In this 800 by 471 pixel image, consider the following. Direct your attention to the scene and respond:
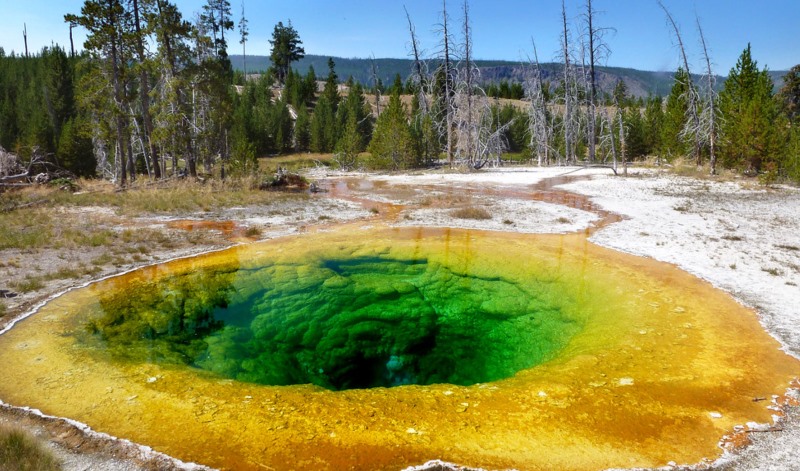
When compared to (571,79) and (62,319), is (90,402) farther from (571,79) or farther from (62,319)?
(571,79)

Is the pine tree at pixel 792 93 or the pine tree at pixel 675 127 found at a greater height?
the pine tree at pixel 792 93

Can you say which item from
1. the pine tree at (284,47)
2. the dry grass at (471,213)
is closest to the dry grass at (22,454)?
the dry grass at (471,213)

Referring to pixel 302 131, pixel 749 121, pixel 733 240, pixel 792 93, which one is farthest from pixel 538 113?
pixel 733 240

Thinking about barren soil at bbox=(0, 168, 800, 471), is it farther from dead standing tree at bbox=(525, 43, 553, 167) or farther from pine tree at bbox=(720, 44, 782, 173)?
dead standing tree at bbox=(525, 43, 553, 167)

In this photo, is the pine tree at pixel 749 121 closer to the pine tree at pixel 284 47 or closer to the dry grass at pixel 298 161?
the dry grass at pixel 298 161

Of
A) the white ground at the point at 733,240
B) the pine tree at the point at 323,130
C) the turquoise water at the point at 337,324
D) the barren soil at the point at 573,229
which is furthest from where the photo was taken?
the pine tree at the point at 323,130

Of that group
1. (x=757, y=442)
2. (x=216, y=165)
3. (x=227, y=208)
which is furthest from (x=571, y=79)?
(x=757, y=442)

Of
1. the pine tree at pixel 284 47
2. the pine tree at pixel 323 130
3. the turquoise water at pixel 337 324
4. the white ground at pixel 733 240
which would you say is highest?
the pine tree at pixel 284 47
